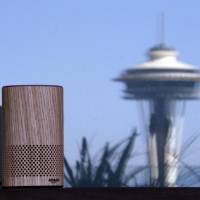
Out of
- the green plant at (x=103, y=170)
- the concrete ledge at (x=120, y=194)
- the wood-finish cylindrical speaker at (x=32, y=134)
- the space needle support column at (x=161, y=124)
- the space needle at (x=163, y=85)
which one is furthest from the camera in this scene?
the space needle at (x=163, y=85)

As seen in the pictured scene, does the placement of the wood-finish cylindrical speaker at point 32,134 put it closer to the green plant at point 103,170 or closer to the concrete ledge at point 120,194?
the concrete ledge at point 120,194

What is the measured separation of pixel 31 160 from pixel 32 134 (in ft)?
0.52

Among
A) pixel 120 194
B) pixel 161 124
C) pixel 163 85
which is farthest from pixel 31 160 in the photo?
→ pixel 163 85

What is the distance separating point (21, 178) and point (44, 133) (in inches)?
11.5

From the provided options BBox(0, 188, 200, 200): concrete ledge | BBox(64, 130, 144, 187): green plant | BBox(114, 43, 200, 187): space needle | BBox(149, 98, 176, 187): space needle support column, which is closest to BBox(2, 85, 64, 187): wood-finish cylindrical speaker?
BBox(0, 188, 200, 200): concrete ledge

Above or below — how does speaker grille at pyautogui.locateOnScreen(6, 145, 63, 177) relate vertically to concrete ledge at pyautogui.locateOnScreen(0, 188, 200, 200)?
above

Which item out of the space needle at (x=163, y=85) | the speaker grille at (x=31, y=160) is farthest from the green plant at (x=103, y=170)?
the space needle at (x=163, y=85)

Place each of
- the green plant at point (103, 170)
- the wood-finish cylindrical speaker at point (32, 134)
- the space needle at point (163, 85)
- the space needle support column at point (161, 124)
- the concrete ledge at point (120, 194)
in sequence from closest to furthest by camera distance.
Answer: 1. the concrete ledge at point (120, 194)
2. the wood-finish cylindrical speaker at point (32, 134)
3. the green plant at point (103, 170)
4. the space needle support column at point (161, 124)
5. the space needle at point (163, 85)

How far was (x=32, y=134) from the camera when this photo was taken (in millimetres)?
5375

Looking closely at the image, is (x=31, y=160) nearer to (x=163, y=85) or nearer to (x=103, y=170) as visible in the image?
(x=103, y=170)

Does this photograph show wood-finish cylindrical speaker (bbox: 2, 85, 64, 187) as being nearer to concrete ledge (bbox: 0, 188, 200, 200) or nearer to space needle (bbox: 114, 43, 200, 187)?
concrete ledge (bbox: 0, 188, 200, 200)

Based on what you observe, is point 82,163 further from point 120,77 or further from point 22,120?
point 120,77

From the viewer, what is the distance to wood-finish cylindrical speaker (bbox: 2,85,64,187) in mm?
5355

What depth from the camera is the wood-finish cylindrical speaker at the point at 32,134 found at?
211 inches
